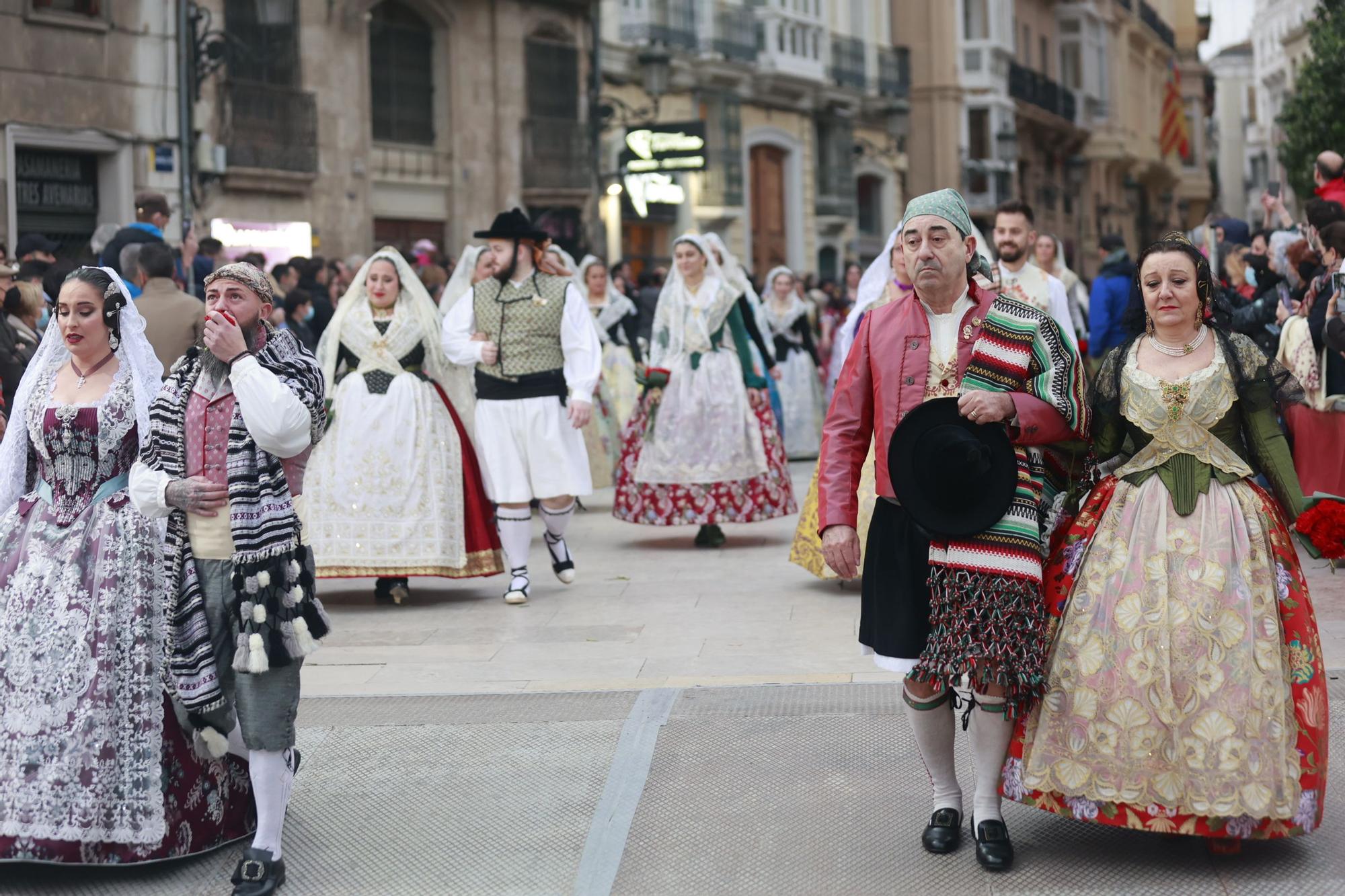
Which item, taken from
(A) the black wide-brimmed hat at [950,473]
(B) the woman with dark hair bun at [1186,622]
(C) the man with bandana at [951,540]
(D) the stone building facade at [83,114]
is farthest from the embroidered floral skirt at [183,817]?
(D) the stone building facade at [83,114]

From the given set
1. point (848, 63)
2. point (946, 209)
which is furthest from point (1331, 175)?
point (848, 63)

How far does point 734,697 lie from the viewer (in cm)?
629

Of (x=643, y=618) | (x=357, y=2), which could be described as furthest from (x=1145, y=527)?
(x=357, y=2)

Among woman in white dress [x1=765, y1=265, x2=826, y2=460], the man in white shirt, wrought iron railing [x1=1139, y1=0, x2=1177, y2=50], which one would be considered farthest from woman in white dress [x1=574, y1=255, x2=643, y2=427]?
wrought iron railing [x1=1139, y1=0, x2=1177, y2=50]

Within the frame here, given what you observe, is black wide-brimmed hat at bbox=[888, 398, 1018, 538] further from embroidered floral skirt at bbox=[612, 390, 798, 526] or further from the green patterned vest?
embroidered floral skirt at bbox=[612, 390, 798, 526]

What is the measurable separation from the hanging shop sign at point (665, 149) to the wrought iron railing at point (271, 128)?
5513mm

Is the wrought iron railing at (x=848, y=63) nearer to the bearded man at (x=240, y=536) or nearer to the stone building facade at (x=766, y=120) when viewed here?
the stone building facade at (x=766, y=120)

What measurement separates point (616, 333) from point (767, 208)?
700 inches

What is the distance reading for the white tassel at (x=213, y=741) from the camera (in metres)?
4.60

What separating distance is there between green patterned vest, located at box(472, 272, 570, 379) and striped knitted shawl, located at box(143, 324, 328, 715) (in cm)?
427

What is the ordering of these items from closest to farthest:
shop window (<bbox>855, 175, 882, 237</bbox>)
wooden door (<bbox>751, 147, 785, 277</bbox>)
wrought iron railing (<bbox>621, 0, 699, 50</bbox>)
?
wrought iron railing (<bbox>621, 0, 699, 50</bbox>), wooden door (<bbox>751, 147, 785, 277</bbox>), shop window (<bbox>855, 175, 882, 237</bbox>)

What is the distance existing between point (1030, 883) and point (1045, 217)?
4454cm

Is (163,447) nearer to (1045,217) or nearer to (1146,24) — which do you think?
(1045,217)

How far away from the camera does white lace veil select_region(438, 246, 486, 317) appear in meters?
10.1
